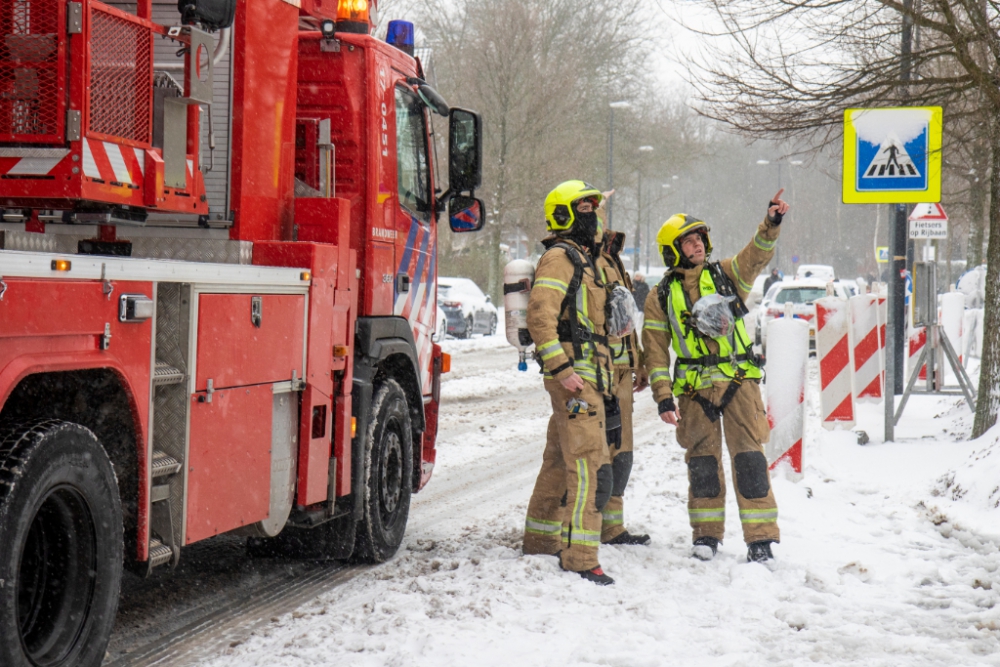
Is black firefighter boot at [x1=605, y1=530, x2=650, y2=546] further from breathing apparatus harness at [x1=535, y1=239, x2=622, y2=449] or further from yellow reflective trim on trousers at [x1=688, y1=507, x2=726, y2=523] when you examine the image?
breathing apparatus harness at [x1=535, y1=239, x2=622, y2=449]

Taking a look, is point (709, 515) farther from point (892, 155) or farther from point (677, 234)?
point (892, 155)

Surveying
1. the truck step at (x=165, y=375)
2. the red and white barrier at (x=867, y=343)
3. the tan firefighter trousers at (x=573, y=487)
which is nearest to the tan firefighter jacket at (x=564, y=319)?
the tan firefighter trousers at (x=573, y=487)

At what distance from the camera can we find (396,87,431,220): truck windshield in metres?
6.48

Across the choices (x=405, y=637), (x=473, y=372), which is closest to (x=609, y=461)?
(x=405, y=637)

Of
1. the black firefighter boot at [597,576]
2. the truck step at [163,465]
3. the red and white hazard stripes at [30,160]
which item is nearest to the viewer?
the red and white hazard stripes at [30,160]

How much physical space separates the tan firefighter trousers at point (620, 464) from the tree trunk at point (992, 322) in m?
4.80

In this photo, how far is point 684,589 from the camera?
221 inches

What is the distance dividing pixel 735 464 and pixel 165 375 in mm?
3469

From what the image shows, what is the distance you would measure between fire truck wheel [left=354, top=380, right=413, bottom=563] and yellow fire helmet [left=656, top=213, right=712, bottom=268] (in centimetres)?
170

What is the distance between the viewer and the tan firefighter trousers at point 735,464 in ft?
20.7

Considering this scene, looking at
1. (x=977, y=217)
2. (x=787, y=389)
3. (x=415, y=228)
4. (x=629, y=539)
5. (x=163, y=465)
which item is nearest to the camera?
(x=163, y=465)

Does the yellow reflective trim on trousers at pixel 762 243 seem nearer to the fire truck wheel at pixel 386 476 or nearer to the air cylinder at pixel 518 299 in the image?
the air cylinder at pixel 518 299

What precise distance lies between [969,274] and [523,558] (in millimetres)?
22747

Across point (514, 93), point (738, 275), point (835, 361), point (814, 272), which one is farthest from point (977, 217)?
point (738, 275)
